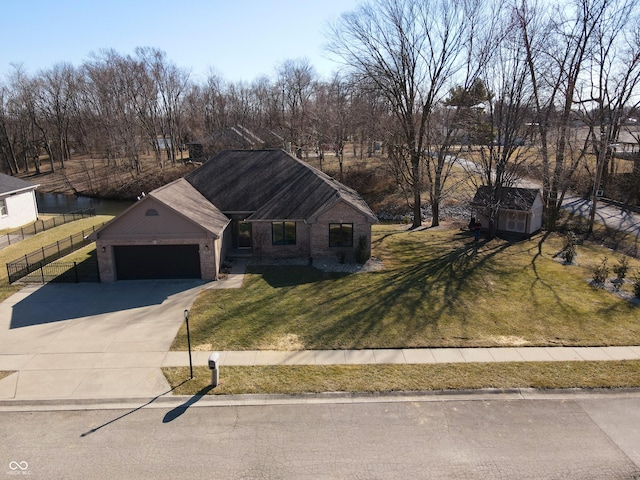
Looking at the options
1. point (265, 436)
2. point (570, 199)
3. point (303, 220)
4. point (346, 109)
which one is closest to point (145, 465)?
point (265, 436)

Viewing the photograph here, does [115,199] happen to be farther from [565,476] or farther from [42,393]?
[565,476]

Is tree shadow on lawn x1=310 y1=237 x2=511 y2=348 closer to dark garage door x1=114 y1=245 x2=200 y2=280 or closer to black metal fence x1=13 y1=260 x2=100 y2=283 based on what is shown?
dark garage door x1=114 y1=245 x2=200 y2=280

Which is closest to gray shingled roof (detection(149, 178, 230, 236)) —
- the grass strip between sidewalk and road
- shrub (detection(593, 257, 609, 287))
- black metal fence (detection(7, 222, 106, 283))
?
black metal fence (detection(7, 222, 106, 283))

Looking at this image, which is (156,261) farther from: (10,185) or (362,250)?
(10,185)

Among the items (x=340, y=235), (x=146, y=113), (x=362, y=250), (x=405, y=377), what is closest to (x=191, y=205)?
(x=340, y=235)

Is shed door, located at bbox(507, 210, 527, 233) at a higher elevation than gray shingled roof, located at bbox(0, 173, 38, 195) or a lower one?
lower

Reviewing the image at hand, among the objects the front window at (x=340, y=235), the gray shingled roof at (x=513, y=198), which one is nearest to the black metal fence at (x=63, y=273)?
the front window at (x=340, y=235)

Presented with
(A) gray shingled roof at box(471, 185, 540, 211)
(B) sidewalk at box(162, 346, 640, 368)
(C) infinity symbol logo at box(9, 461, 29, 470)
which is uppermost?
(A) gray shingled roof at box(471, 185, 540, 211)

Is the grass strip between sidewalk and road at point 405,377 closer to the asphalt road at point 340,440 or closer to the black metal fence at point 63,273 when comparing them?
the asphalt road at point 340,440
